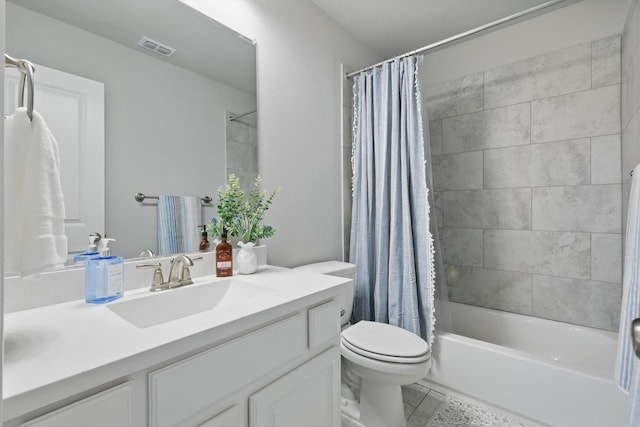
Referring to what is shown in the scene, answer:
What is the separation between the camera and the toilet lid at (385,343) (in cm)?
140

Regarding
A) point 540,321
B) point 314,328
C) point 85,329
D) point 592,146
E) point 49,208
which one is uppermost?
point 592,146

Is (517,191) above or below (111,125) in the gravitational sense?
below

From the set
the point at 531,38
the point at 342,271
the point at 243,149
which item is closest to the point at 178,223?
the point at 243,149

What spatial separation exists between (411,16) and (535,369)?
2220mm

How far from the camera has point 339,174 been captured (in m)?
2.13

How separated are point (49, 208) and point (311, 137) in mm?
1410

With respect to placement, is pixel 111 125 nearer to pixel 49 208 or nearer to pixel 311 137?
pixel 49 208

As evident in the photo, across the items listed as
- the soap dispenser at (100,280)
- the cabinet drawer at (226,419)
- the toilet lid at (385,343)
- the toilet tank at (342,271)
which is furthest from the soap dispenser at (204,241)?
the toilet lid at (385,343)

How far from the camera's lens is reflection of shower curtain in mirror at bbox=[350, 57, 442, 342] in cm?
179

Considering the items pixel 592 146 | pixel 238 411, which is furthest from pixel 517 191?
pixel 238 411

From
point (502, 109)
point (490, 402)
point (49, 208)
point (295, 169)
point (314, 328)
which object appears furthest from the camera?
point (502, 109)

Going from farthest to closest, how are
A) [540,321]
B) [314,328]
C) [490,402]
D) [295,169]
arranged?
[540,321] < [295,169] < [490,402] < [314,328]

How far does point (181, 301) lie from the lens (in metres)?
1.07

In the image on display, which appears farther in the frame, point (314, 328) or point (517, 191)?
point (517, 191)
